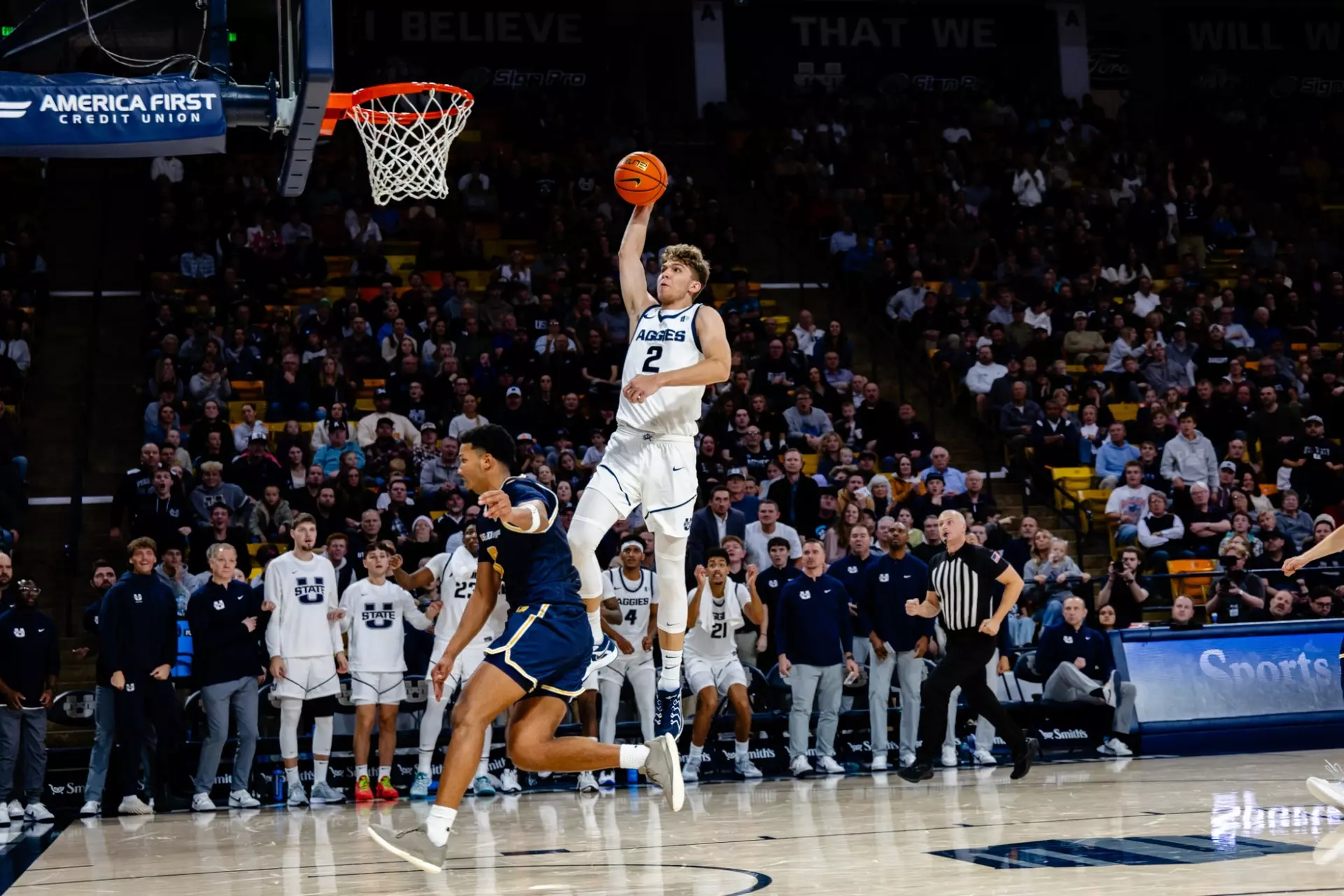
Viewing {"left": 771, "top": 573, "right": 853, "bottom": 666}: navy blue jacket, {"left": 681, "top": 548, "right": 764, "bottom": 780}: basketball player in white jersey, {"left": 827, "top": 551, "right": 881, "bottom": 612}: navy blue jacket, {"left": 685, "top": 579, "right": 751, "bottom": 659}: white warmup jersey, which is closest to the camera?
{"left": 681, "top": 548, "right": 764, "bottom": 780}: basketball player in white jersey

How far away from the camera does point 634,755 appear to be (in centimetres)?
777

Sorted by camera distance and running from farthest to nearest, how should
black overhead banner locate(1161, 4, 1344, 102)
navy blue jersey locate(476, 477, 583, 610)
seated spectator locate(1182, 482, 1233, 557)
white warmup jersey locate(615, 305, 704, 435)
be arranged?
black overhead banner locate(1161, 4, 1344, 102), seated spectator locate(1182, 482, 1233, 557), white warmup jersey locate(615, 305, 704, 435), navy blue jersey locate(476, 477, 583, 610)

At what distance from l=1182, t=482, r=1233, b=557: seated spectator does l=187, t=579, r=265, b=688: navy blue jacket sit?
10283 millimetres

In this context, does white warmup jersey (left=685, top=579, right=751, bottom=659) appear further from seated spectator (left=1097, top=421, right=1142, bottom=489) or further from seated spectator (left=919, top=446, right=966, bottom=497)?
seated spectator (left=1097, top=421, right=1142, bottom=489)

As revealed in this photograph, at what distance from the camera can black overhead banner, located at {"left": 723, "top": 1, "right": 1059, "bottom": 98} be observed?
2836 centimetres

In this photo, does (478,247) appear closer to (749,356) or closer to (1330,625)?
(749,356)

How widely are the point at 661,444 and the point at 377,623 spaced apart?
5.68 meters

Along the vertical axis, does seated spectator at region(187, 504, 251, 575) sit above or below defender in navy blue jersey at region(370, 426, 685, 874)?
above

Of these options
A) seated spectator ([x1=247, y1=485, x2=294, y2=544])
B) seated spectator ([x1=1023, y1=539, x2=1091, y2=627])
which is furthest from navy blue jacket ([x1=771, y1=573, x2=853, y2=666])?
seated spectator ([x1=247, y1=485, x2=294, y2=544])

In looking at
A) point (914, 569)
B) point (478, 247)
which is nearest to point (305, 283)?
point (478, 247)

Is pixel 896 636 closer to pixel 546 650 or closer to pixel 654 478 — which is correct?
pixel 654 478

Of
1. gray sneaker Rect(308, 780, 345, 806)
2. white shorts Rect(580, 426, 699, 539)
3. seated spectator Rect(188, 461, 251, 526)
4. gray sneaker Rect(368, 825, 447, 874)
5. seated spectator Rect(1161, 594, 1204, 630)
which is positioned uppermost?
seated spectator Rect(188, 461, 251, 526)

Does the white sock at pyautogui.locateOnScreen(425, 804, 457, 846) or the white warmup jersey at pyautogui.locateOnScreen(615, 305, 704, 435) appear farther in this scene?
the white warmup jersey at pyautogui.locateOnScreen(615, 305, 704, 435)

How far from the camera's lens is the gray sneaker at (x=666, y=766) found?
7848 millimetres
